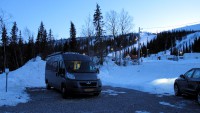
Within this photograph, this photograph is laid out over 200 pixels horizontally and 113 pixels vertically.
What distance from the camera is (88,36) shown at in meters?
52.8

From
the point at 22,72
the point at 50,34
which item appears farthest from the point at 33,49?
the point at 22,72

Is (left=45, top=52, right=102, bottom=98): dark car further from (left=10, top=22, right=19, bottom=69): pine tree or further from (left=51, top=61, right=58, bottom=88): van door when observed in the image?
(left=10, top=22, right=19, bottom=69): pine tree

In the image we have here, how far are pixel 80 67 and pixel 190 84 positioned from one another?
5730mm

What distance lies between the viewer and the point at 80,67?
14.2 metres

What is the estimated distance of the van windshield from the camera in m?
13.9

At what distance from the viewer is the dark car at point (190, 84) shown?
11.3 metres

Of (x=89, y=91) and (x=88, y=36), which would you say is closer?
(x=89, y=91)

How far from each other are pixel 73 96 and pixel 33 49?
6750 cm

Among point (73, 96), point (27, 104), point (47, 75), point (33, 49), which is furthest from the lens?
point (33, 49)

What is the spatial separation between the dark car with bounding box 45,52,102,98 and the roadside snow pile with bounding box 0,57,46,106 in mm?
1997

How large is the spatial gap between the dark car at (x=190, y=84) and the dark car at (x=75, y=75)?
13.4 ft

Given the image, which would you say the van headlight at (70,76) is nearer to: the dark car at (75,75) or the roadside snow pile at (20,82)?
the dark car at (75,75)

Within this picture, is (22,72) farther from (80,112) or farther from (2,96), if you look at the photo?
(80,112)

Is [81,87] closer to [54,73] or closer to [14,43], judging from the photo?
[54,73]
